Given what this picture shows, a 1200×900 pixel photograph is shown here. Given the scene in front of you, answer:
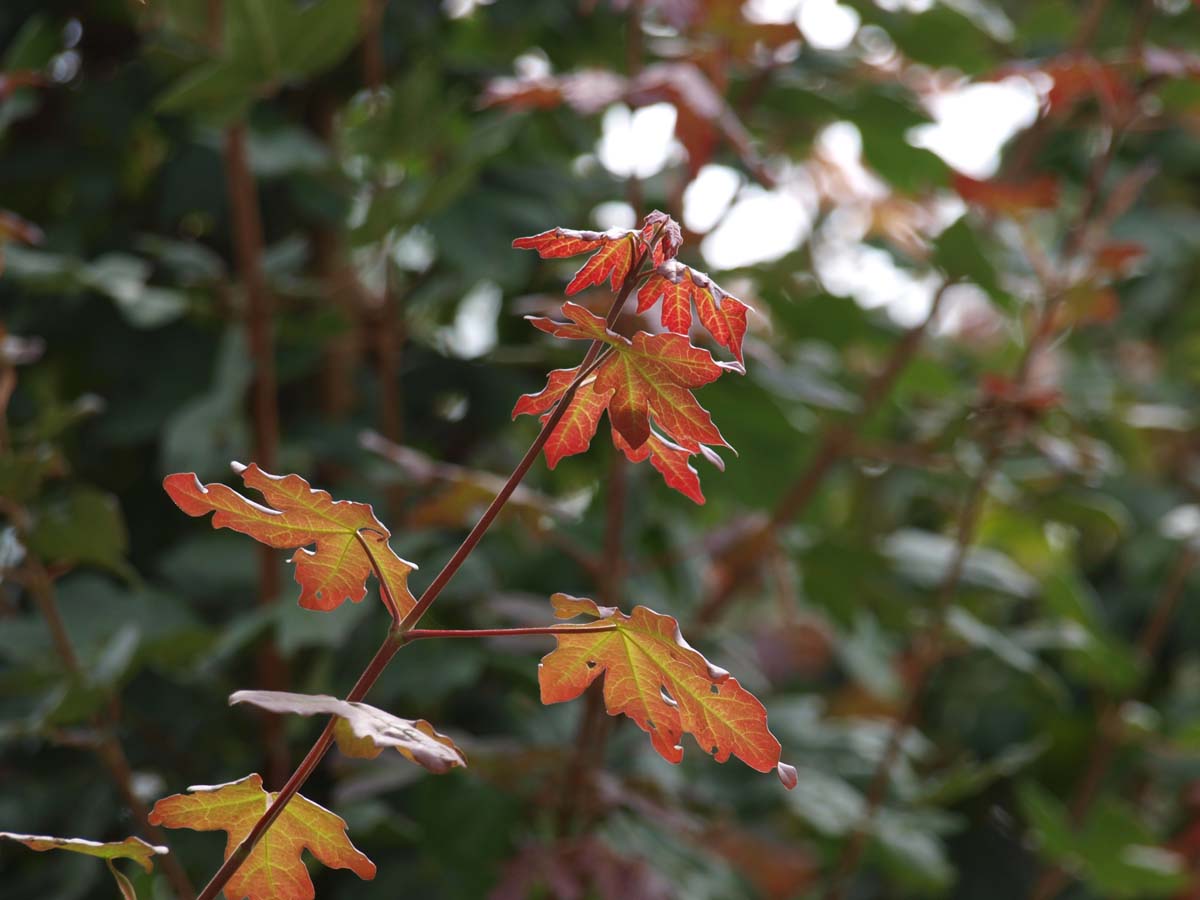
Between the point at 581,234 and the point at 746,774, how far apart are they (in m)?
0.80

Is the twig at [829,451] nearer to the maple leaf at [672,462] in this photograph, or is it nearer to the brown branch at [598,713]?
the brown branch at [598,713]

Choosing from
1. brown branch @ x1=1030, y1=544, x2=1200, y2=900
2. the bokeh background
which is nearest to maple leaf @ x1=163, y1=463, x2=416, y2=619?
the bokeh background

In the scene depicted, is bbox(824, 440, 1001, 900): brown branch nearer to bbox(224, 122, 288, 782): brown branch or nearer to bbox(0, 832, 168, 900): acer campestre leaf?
bbox(224, 122, 288, 782): brown branch

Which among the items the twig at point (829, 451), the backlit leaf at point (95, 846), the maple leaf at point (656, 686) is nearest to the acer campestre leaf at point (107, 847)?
the backlit leaf at point (95, 846)

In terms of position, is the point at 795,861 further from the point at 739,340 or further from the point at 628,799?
the point at 739,340

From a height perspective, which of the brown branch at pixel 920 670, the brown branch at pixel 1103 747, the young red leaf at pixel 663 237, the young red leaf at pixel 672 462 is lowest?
the brown branch at pixel 1103 747

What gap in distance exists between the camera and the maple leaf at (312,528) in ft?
1.17

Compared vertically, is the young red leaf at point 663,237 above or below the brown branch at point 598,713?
above

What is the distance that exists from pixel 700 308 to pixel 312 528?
0.13 m

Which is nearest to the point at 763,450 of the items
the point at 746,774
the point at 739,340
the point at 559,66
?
the point at 746,774

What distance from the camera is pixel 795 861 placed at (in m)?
0.92

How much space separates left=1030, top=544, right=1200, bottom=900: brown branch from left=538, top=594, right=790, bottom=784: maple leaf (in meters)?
0.87

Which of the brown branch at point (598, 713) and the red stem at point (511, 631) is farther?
the brown branch at point (598, 713)

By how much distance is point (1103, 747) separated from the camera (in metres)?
1.22
